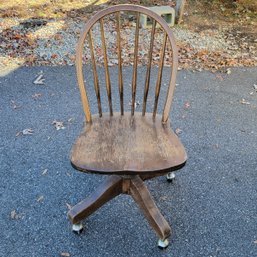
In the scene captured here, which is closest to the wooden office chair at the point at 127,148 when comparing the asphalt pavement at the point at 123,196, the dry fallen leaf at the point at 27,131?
the asphalt pavement at the point at 123,196

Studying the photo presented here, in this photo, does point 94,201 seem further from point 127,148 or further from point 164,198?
point 164,198

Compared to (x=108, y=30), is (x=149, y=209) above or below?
above

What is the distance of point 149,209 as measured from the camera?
1828 mm

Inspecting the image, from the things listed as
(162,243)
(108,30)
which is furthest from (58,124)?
(108,30)

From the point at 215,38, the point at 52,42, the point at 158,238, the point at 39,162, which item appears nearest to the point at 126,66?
the point at 52,42

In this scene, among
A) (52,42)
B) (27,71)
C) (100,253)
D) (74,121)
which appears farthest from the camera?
(52,42)

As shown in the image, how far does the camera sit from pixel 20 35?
13.2 ft

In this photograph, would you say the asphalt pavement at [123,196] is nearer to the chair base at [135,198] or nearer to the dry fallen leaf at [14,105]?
the dry fallen leaf at [14,105]

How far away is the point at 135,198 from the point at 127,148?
35 centimetres

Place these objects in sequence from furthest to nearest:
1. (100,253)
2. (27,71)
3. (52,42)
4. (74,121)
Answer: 1. (52,42)
2. (27,71)
3. (74,121)
4. (100,253)

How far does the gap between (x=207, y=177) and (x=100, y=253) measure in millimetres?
905

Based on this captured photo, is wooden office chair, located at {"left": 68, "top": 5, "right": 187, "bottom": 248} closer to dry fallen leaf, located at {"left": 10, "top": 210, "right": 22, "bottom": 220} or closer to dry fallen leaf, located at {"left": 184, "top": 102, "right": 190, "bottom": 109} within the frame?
dry fallen leaf, located at {"left": 10, "top": 210, "right": 22, "bottom": 220}

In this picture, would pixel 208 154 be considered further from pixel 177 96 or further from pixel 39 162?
pixel 39 162

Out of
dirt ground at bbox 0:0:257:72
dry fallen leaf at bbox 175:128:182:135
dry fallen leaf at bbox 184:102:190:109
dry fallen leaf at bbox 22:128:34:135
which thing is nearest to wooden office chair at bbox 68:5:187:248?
dry fallen leaf at bbox 175:128:182:135
